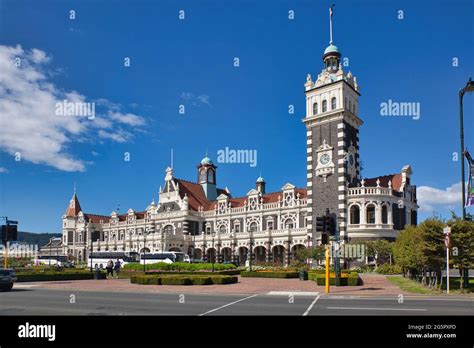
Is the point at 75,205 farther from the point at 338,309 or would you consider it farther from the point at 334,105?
the point at 338,309

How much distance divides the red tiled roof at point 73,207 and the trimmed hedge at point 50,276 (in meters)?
68.0

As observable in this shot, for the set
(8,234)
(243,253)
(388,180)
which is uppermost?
(388,180)

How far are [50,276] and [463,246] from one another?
1323 inches

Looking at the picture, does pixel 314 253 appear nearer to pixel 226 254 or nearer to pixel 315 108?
pixel 315 108

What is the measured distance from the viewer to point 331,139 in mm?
55438

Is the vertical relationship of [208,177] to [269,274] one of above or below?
above

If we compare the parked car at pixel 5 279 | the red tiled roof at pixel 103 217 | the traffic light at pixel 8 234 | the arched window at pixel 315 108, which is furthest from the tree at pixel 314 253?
the red tiled roof at pixel 103 217

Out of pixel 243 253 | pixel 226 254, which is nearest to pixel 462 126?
pixel 243 253

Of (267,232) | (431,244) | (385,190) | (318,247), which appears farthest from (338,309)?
(267,232)
